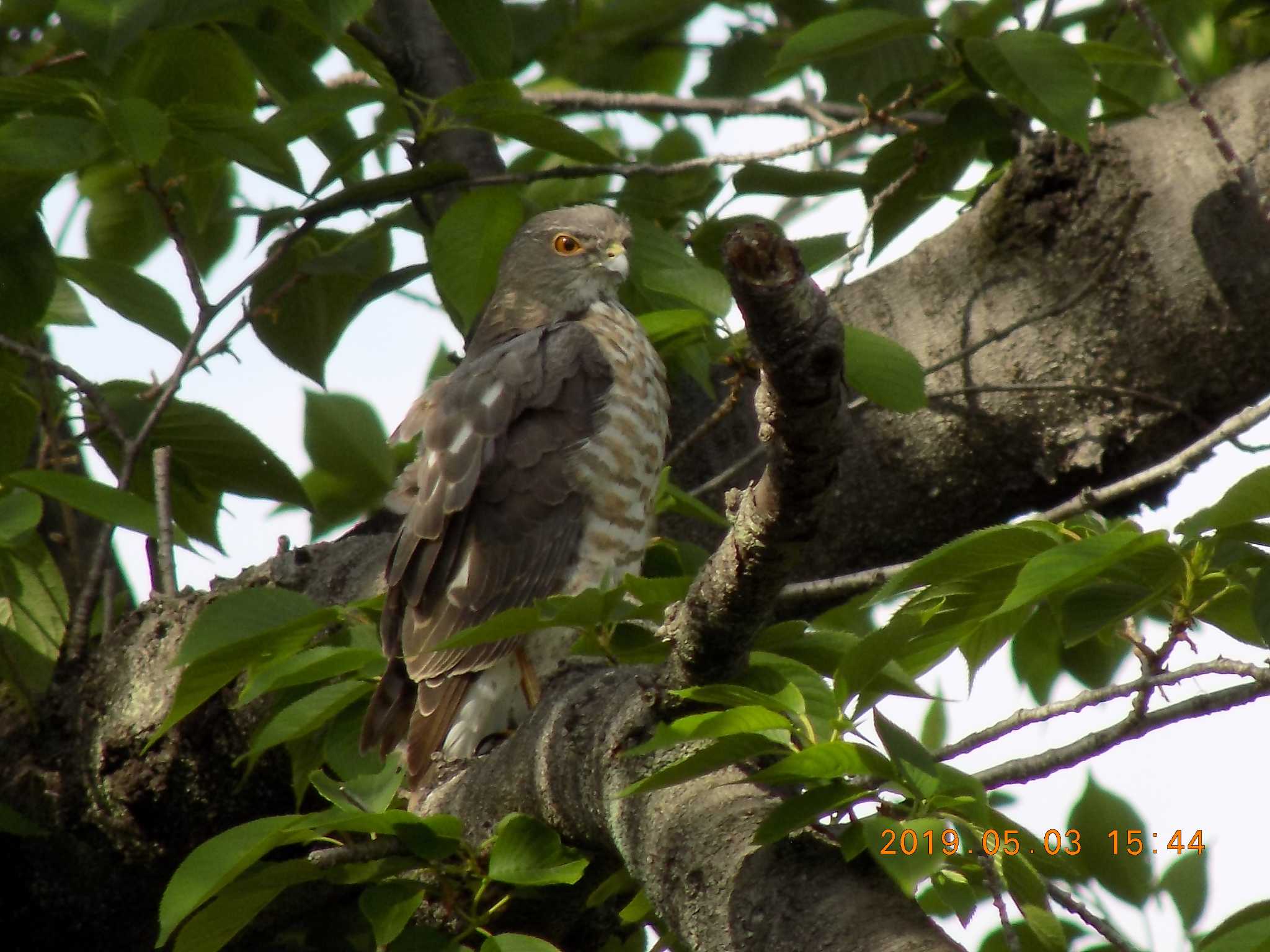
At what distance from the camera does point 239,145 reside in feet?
10.3

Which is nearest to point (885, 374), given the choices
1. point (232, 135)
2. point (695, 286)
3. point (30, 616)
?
point (695, 286)

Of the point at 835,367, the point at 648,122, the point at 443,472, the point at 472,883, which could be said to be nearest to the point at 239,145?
the point at 443,472

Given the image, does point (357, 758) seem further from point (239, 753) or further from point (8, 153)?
point (8, 153)

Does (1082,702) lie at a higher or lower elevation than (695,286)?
lower

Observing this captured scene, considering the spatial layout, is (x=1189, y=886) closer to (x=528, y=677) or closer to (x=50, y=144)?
(x=528, y=677)

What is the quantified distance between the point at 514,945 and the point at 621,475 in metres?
1.88

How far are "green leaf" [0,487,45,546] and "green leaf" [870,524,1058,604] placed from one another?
169cm

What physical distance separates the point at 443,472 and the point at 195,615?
0.76 metres

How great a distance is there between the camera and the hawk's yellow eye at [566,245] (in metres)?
4.71

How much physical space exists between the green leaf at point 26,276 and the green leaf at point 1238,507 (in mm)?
2602

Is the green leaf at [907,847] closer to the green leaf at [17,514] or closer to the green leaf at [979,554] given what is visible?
the green leaf at [979,554]

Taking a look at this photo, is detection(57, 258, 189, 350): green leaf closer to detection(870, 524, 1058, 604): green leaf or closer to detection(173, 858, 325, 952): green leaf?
detection(173, 858, 325, 952): green leaf

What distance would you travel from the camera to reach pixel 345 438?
156 inches

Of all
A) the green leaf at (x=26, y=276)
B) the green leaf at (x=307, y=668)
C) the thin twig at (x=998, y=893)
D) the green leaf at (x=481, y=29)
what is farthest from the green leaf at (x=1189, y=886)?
the green leaf at (x=26, y=276)
